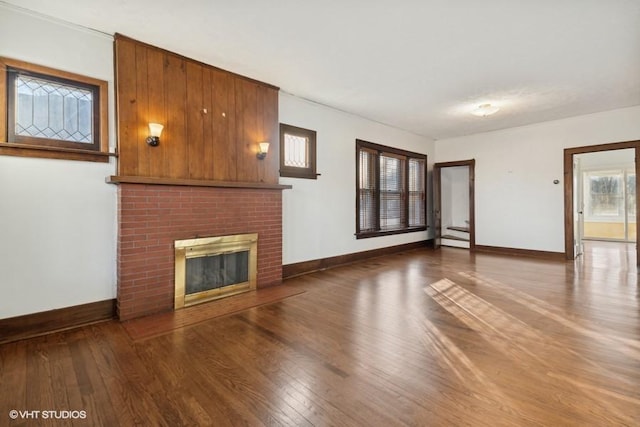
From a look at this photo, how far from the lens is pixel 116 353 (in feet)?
7.73

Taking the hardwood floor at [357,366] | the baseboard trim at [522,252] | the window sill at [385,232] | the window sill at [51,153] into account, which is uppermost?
the window sill at [51,153]

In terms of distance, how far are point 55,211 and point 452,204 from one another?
854 centimetres

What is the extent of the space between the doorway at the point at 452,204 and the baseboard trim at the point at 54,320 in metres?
6.96

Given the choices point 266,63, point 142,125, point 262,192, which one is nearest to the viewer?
point 142,125

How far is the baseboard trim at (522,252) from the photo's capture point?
615cm

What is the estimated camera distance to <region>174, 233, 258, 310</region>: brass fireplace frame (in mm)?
3365

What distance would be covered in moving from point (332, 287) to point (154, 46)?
3605mm

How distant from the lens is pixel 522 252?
6602mm

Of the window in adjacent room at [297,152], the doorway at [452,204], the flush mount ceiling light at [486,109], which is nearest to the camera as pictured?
the window in adjacent room at [297,152]

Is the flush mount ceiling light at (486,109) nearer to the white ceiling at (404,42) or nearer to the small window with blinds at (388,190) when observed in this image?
the white ceiling at (404,42)

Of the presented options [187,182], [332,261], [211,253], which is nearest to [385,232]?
[332,261]

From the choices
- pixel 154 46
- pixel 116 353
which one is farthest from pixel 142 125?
pixel 116 353

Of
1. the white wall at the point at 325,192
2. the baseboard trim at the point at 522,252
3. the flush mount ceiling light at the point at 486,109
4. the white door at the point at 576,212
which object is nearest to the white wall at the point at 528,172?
the baseboard trim at the point at 522,252

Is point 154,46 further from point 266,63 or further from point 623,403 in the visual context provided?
point 623,403
